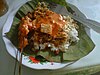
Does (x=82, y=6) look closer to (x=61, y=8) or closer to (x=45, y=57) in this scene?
(x=61, y=8)

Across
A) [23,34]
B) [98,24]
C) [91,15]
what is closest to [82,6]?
[91,15]

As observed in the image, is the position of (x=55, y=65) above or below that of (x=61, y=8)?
below

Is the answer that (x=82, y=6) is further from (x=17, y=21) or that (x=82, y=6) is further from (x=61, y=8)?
(x=17, y=21)

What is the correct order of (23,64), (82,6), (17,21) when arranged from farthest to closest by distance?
(82,6) → (17,21) → (23,64)

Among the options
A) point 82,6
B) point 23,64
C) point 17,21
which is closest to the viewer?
point 23,64

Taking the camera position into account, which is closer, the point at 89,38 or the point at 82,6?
the point at 89,38

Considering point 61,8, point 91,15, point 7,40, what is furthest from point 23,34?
point 91,15
